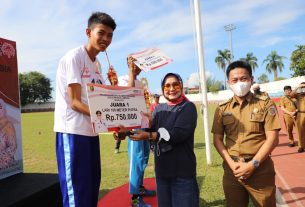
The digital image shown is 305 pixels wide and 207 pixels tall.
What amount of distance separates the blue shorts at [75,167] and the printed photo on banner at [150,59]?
0.78 metres

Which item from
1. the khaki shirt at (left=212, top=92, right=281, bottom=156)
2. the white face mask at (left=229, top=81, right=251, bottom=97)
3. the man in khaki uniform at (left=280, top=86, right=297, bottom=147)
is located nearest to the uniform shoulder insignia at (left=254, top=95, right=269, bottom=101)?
the khaki shirt at (left=212, top=92, right=281, bottom=156)

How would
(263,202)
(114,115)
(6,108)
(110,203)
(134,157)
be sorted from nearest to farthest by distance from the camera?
1. (114,115)
2. (263,202)
3. (6,108)
4. (134,157)
5. (110,203)

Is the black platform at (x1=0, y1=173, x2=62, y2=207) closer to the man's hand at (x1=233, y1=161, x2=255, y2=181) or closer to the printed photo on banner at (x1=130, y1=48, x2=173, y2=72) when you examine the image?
the printed photo on banner at (x1=130, y1=48, x2=173, y2=72)

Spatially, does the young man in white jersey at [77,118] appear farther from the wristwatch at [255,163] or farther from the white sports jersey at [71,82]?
the wristwatch at [255,163]

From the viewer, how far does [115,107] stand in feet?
8.10

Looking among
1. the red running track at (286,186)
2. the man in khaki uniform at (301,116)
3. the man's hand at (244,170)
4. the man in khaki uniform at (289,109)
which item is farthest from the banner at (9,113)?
the man in khaki uniform at (289,109)

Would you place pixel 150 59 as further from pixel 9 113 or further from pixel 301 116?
pixel 301 116

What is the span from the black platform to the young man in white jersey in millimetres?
580

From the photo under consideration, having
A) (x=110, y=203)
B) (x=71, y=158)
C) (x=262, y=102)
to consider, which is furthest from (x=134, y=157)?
(x=262, y=102)

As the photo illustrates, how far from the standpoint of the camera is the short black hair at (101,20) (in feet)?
8.53

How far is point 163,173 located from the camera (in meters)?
2.79

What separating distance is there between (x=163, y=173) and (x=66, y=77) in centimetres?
119

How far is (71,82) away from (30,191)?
53.7 inches

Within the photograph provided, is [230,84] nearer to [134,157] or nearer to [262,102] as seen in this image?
[262,102]
